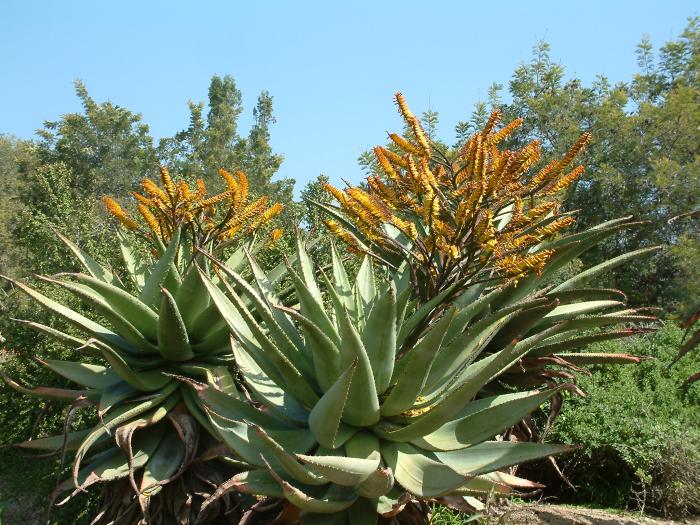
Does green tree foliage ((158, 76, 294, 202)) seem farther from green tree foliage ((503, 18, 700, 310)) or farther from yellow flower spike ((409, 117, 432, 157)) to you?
yellow flower spike ((409, 117, 432, 157))

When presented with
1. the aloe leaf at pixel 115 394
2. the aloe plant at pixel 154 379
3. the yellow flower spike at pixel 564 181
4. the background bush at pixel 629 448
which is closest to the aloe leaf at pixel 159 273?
the aloe plant at pixel 154 379

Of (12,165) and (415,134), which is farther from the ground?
(12,165)

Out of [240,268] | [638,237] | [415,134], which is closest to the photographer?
[415,134]

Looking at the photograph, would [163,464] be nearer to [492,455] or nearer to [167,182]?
[167,182]

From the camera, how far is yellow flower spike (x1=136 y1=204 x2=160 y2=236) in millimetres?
5075

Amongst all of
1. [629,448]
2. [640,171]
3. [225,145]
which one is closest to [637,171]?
[640,171]

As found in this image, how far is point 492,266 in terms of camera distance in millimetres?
4156

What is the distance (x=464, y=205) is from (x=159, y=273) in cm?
218

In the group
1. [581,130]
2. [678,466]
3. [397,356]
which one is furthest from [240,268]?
[581,130]

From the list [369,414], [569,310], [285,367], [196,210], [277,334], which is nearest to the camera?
[369,414]

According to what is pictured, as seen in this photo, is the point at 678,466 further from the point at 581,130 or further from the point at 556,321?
the point at 581,130

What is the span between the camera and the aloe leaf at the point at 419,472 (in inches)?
126

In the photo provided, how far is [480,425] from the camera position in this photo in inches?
139

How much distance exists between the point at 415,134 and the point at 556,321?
1.69 meters
